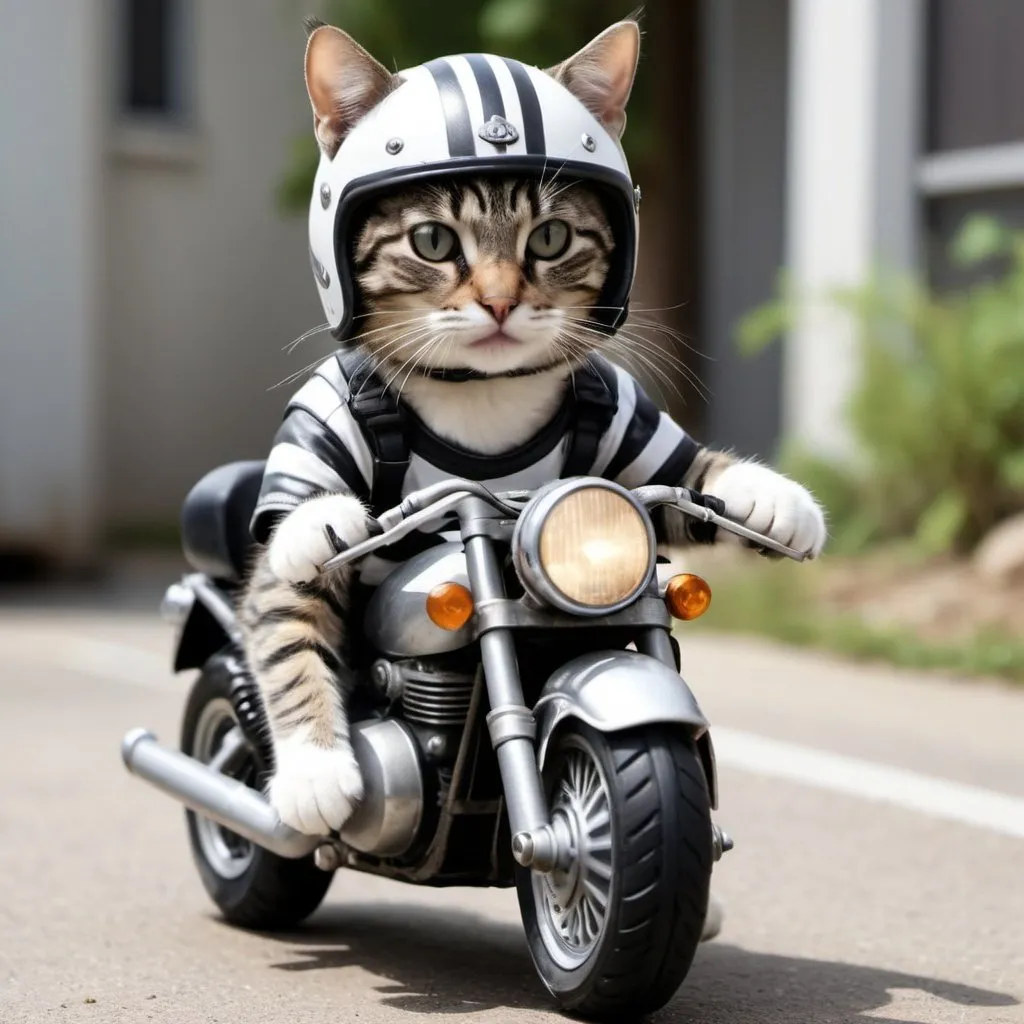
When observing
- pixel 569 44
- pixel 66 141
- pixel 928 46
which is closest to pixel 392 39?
pixel 569 44

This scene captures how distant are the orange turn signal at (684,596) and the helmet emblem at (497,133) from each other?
0.83 m

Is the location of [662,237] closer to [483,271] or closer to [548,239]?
[548,239]

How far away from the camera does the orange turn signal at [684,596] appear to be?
367cm

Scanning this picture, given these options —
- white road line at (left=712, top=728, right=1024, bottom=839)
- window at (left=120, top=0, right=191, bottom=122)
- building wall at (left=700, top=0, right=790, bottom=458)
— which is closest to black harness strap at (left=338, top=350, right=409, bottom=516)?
white road line at (left=712, top=728, right=1024, bottom=839)

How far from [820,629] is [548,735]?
592 centimetres

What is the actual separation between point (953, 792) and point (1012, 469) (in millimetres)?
4006

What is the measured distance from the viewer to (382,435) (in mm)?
3828

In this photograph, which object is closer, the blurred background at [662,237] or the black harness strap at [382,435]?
the black harness strap at [382,435]

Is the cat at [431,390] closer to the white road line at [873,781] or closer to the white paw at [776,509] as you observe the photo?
the white paw at [776,509]

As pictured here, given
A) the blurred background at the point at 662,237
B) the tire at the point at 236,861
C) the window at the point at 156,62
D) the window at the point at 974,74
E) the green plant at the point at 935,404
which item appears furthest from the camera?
the window at the point at 156,62

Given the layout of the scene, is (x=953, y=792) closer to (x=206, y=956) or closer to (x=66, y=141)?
(x=206, y=956)

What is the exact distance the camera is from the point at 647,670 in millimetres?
3430

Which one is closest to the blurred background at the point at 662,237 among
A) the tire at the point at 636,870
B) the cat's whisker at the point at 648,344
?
the cat's whisker at the point at 648,344

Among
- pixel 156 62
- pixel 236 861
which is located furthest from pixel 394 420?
pixel 156 62
